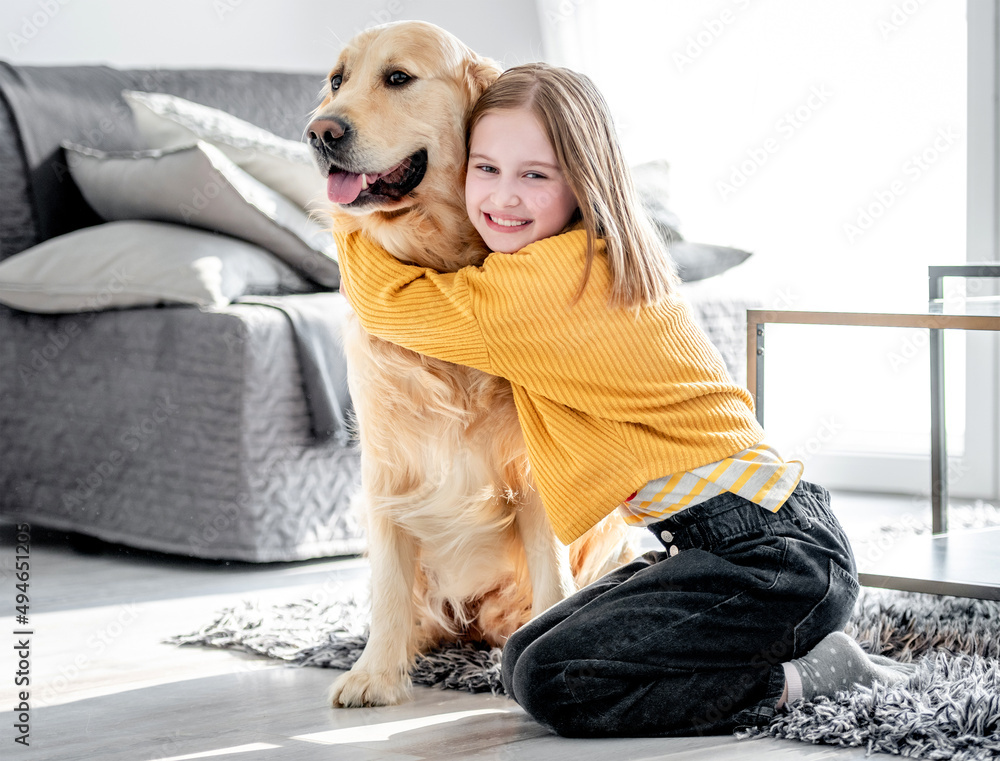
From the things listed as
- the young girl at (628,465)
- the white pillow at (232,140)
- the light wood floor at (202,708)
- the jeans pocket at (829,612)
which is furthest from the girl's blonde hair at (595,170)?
the white pillow at (232,140)

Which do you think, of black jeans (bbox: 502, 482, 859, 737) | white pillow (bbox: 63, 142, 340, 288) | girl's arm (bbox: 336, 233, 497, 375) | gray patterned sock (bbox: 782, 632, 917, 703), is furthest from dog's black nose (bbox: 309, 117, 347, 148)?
white pillow (bbox: 63, 142, 340, 288)

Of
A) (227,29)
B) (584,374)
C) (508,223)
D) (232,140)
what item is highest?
(227,29)

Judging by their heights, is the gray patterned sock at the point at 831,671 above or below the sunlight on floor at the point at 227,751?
above

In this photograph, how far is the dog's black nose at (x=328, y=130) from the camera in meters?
1.38

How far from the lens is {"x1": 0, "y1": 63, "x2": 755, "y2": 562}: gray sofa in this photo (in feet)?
7.26

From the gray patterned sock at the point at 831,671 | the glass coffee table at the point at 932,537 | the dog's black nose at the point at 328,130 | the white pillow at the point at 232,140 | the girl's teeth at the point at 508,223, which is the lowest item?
the gray patterned sock at the point at 831,671

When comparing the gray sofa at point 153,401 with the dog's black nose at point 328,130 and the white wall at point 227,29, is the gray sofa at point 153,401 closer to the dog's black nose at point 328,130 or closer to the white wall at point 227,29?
the white wall at point 227,29

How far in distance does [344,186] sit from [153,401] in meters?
1.07

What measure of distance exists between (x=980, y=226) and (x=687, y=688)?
2085 mm

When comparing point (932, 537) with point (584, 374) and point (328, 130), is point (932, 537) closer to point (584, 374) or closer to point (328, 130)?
point (584, 374)

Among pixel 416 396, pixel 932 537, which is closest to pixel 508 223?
pixel 416 396

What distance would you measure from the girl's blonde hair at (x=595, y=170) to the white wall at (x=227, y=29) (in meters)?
1.60

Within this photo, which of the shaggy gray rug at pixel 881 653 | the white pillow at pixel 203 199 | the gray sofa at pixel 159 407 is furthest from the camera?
the white pillow at pixel 203 199

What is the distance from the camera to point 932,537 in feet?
6.04
